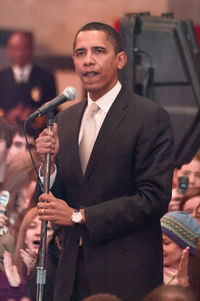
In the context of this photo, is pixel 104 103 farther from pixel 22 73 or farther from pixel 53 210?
pixel 22 73

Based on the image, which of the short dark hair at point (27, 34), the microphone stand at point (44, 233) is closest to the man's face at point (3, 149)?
the short dark hair at point (27, 34)

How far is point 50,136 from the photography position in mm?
2633

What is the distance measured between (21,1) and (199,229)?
3.87 meters

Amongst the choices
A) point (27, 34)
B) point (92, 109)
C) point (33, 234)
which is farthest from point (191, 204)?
point (27, 34)

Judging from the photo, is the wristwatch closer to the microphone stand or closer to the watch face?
the watch face

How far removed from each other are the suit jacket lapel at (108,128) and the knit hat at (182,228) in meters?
1.13

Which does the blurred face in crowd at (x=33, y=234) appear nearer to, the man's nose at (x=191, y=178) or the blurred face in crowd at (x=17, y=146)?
the blurred face in crowd at (x=17, y=146)

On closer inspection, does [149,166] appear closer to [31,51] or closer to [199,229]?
[199,229]

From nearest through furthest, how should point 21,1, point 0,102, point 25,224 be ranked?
1. point 25,224
2. point 0,102
3. point 21,1

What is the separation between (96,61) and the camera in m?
2.86

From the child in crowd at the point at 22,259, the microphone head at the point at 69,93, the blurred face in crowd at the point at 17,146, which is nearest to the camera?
the microphone head at the point at 69,93

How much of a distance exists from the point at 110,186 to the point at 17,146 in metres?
2.29

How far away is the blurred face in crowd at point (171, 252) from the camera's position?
388 centimetres

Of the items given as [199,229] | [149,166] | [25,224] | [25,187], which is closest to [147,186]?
[149,166]
